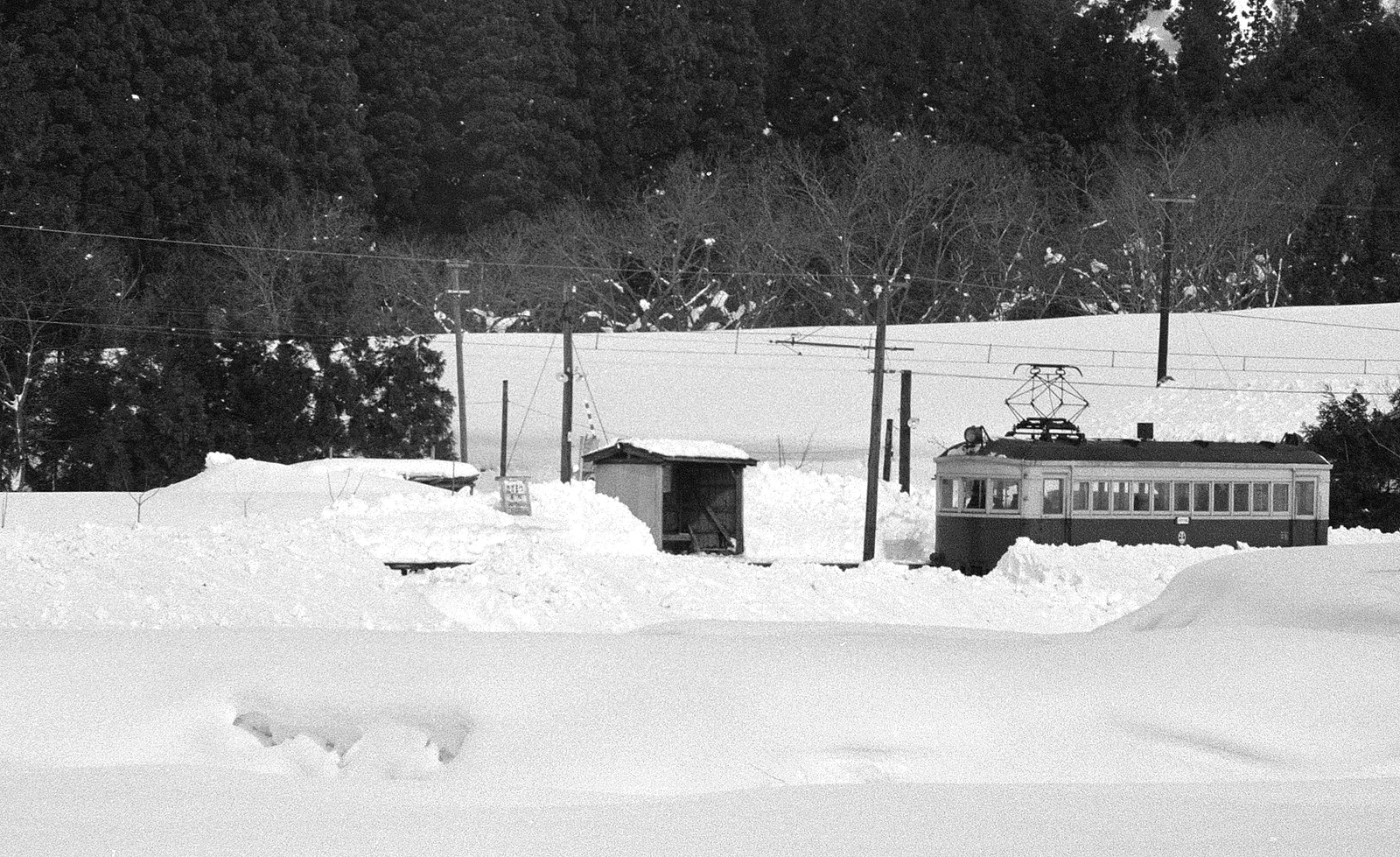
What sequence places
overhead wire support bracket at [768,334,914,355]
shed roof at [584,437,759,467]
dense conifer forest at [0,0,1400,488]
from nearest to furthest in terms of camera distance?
shed roof at [584,437,759,467] < overhead wire support bracket at [768,334,914,355] < dense conifer forest at [0,0,1400,488]

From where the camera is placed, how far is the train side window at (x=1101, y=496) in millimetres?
28312

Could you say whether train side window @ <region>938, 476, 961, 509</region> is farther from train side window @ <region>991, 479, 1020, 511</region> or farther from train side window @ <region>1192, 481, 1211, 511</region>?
train side window @ <region>1192, 481, 1211, 511</region>

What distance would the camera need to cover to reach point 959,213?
73.2m

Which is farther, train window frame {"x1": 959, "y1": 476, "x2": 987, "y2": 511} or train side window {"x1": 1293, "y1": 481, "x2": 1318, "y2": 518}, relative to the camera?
train side window {"x1": 1293, "y1": 481, "x2": 1318, "y2": 518}

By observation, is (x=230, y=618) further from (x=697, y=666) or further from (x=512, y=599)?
(x=697, y=666)

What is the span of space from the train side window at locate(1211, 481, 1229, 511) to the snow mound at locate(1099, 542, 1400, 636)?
15.4m

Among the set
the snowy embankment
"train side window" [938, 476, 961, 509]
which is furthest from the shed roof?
"train side window" [938, 476, 961, 509]

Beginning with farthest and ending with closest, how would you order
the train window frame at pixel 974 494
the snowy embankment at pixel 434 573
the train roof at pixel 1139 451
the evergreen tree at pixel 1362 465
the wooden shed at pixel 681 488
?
the evergreen tree at pixel 1362 465
the wooden shed at pixel 681 488
the train window frame at pixel 974 494
the train roof at pixel 1139 451
the snowy embankment at pixel 434 573

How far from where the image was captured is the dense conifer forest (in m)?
58.2

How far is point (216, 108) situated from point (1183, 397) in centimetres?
3660

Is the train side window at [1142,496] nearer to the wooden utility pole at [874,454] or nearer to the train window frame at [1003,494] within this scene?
the train window frame at [1003,494]

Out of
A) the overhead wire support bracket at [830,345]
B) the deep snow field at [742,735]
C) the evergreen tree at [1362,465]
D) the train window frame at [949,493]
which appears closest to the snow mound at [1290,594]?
the deep snow field at [742,735]

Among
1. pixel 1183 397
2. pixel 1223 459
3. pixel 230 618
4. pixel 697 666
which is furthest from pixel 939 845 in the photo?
pixel 1183 397

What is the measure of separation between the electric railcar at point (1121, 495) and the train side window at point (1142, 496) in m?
0.01
